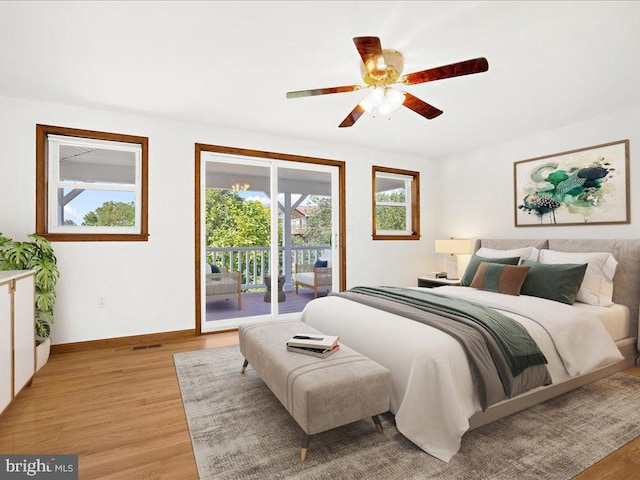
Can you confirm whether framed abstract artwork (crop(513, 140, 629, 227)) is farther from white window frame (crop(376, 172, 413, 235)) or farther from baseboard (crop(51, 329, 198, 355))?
baseboard (crop(51, 329, 198, 355))

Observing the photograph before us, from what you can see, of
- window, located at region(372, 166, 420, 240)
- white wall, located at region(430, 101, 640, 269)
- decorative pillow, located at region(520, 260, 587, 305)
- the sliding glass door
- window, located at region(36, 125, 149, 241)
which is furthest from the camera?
window, located at region(372, 166, 420, 240)

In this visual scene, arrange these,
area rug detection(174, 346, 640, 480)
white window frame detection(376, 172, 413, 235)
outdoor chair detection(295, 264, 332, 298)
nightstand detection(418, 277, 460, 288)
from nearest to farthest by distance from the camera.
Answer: area rug detection(174, 346, 640, 480) → nightstand detection(418, 277, 460, 288) → outdoor chair detection(295, 264, 332, 298) → white window frame detection(376, 172, 413, 235)

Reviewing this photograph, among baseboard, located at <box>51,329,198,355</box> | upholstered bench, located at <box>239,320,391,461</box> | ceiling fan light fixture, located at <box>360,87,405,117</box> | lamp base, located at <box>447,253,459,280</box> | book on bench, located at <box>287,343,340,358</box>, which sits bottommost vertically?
baseboard, located at <box>51,329,198,355</box>

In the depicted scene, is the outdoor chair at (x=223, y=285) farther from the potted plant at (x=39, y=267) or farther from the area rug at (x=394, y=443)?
the area rug at (x=394, y=443)

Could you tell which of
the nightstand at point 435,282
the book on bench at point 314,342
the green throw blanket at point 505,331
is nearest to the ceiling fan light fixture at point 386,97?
the green throw blanket at point 505,331

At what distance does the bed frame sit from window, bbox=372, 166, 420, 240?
1719 millimetres

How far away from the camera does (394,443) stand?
184 cm

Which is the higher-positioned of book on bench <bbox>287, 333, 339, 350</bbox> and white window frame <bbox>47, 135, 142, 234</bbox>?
white window frame <bbox>47, 135, 142, 234</bbox>

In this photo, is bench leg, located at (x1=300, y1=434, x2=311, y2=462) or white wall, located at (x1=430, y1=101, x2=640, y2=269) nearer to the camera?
bench leg, located at (x1=300, y1=434, x2=311, y2=462)

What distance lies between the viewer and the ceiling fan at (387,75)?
75.9 inches

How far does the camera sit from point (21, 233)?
10.4ft

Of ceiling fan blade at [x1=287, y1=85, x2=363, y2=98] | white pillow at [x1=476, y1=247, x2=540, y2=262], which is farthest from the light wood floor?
ceiling fan blade at [x1=287, y1=85, x2=363, y2=98]

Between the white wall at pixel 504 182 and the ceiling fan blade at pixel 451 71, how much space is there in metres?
2.62

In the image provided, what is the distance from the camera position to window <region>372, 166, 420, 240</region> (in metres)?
5.24
